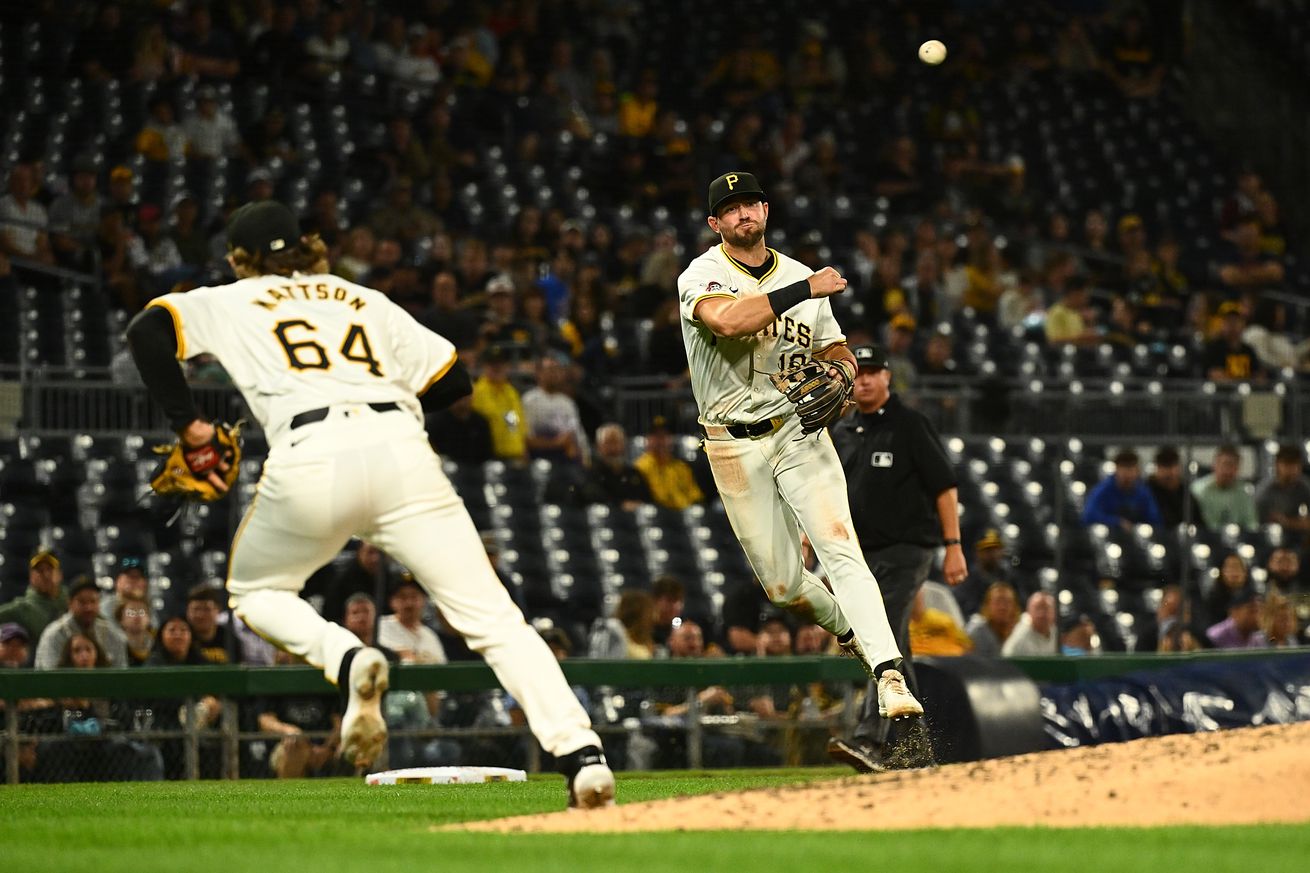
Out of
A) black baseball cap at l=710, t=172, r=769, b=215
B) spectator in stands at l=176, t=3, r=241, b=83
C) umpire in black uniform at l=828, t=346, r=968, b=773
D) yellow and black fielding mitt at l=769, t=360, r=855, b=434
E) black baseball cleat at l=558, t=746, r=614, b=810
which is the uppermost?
spectator in stands at l=176, t=3, r=241, b=83

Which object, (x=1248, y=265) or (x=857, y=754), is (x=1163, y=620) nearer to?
(x=857, y=754)

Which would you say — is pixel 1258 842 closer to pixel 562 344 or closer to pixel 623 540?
pixel 623 540

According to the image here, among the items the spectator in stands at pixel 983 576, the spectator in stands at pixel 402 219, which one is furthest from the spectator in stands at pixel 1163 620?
the spectator in stands at pixel 402 219

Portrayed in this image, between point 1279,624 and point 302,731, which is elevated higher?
point 1279,624

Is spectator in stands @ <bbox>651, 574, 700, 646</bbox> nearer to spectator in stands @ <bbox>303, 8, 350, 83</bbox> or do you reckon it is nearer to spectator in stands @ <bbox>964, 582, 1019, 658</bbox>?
spectator in stands @ <bbox>964, 582, 1019, 658</bbox>

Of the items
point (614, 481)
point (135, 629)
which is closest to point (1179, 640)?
point (614, 481)

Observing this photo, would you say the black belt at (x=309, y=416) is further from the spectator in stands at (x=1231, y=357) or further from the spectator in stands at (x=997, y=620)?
the spectator in stands at (x=1231, y=357)

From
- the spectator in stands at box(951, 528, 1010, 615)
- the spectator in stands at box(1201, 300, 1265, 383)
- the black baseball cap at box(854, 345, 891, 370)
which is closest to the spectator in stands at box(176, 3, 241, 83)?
the spectator in stands at box(951, 528, 1010, 615)
